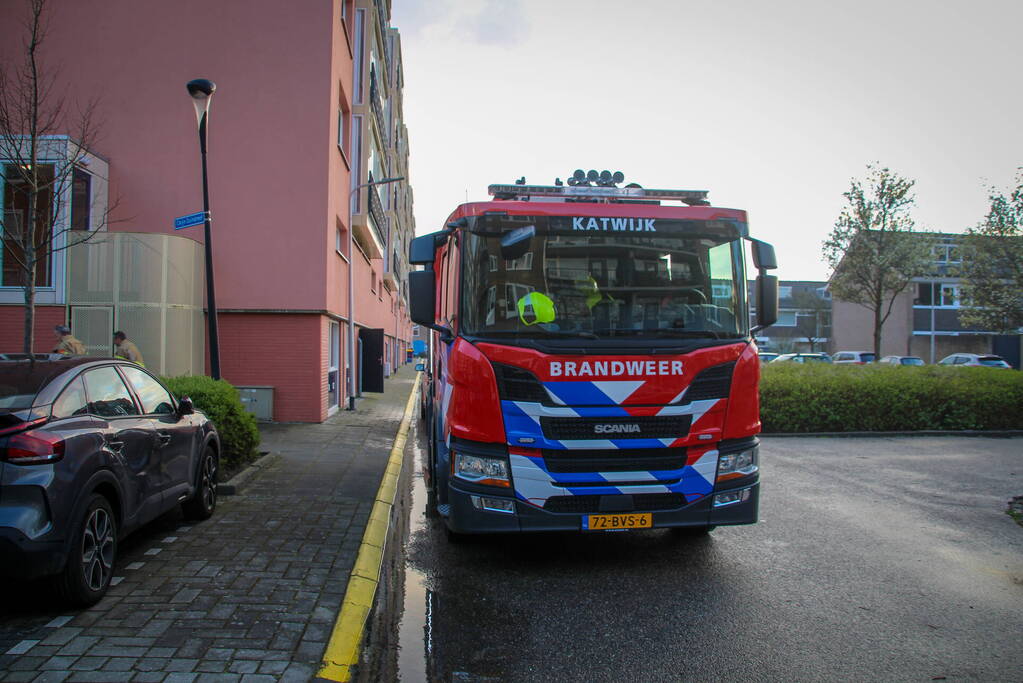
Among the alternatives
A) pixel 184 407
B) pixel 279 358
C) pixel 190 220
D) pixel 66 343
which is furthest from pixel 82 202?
pixel 184 407

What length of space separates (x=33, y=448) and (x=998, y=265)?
26.0 meters

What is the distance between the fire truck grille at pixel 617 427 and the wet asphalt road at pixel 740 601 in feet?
3.49

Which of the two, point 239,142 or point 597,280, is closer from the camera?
point 597,280

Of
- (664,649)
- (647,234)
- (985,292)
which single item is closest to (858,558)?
(664,649)

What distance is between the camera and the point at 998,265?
22.5 metres

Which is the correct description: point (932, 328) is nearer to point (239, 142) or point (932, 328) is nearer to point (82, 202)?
point (239, 142)

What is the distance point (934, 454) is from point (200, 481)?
1151 centimetres

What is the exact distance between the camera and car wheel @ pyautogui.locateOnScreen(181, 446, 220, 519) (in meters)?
6.13

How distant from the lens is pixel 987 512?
25.1 ft

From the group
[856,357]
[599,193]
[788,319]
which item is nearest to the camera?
[599,193]

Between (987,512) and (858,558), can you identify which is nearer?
(858,558)

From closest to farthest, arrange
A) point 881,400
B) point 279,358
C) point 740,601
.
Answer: point 740,601 < point 279,358 < point 881,400

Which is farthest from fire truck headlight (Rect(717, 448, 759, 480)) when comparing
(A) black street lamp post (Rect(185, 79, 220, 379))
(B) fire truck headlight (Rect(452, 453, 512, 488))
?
(A) black street lamp post (Rect(185, 79, 220, 379))

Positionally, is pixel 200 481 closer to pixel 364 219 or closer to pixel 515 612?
pixel 515 612
